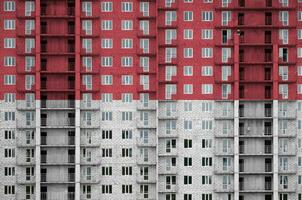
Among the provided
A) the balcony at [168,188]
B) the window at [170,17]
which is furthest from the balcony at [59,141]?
the window at [170,17]

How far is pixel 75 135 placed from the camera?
95.4 metres

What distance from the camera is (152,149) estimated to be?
319 feet

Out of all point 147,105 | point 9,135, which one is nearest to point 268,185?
point 147,105

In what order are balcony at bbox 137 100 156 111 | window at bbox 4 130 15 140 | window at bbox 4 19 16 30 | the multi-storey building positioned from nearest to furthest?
the multi-storey building
window at bbox 4 130 15 140
balcony at bbox 137 100 156 111
window at bbox 4 19 16 30

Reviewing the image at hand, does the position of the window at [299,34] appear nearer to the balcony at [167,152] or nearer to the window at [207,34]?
the window at [207,34]

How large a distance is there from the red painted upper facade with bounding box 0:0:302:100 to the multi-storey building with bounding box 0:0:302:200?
152 mm

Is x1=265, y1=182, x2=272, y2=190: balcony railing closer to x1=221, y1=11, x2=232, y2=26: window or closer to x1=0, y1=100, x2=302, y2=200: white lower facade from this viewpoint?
x1=0, y1=100, x2=302, y2=200: white lower facade

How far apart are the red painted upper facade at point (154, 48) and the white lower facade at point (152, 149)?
241 cm

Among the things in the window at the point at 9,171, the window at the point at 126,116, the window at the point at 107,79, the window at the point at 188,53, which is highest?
the window at the point at 188,53

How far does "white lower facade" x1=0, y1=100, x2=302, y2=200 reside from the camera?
9631cm

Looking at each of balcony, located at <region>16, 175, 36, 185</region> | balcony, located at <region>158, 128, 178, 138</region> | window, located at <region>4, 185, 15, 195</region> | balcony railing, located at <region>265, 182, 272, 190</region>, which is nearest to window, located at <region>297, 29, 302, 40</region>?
balcony railing, located at <region>265, 182, 272, 190</region>

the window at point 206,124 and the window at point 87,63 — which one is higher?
the window at point 87,63

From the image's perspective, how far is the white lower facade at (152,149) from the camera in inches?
3792

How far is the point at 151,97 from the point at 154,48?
24.5 feet
